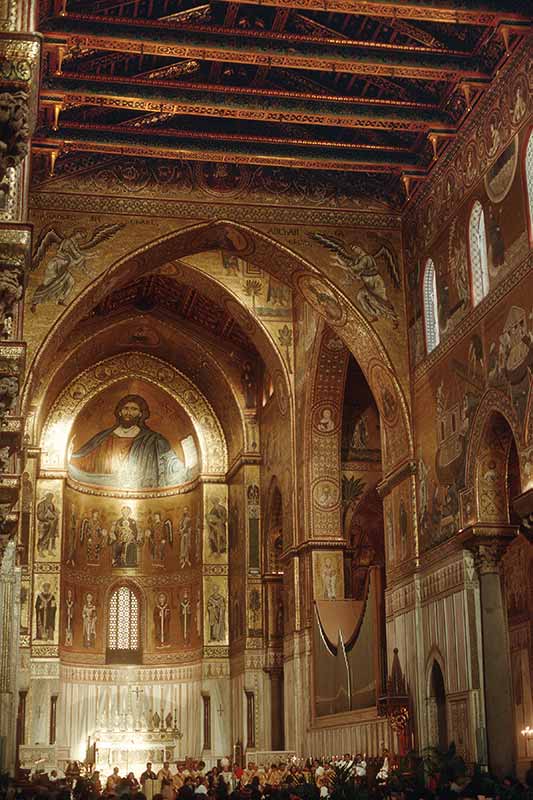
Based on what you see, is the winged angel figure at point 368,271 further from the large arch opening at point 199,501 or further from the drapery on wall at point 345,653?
the drapery on wall at point 345,653

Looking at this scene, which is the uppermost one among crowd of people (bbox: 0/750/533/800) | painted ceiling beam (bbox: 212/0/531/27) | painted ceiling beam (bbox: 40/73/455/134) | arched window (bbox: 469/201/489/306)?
painted ceiling beam (bbox: 40/73/455/134)

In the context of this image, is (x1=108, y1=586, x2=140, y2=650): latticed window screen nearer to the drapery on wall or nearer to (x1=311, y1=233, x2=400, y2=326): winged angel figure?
the drapery on wall

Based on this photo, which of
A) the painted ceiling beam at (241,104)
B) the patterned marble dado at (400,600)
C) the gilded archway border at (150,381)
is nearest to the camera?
the painted ceiling beam at (241,104)

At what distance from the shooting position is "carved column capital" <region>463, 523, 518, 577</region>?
2055 centimetres

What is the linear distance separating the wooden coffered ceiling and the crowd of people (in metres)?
11.7

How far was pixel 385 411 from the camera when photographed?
25.5 metres

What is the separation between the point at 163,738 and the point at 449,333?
2056 cm

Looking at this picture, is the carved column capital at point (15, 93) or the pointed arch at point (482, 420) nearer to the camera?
the carved column capital at point (15, 93)

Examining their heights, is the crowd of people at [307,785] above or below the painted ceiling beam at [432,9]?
below

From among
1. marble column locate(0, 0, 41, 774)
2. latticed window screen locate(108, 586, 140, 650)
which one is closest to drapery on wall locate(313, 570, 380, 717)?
marble column locate(0, 0, 41, 774)

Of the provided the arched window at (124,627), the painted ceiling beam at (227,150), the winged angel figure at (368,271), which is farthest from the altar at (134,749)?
the painted ceiling beam at (227,150)

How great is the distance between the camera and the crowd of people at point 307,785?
1330 centimetres

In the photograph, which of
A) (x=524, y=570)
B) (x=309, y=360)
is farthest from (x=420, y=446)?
(x=309, y=360)

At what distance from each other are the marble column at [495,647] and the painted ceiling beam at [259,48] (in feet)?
26.5
